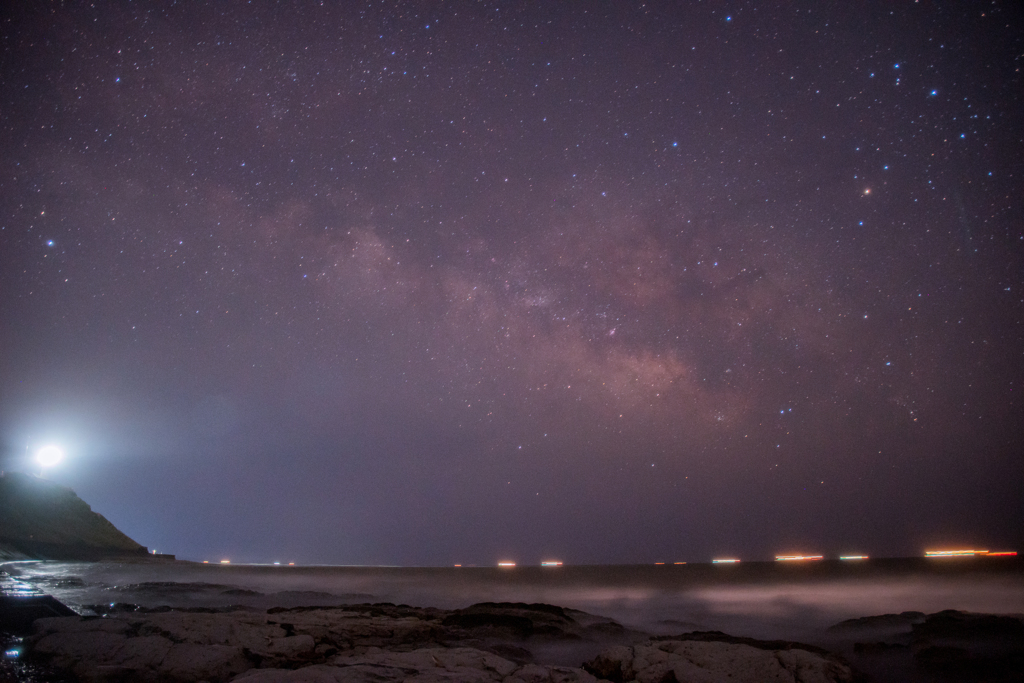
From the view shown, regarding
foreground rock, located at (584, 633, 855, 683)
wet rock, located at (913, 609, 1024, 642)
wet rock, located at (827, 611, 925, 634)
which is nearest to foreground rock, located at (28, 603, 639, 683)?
foreground rock, located at (584, 633, 855, 683)

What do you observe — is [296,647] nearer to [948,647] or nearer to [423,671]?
[423,671]

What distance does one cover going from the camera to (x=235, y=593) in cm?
1588

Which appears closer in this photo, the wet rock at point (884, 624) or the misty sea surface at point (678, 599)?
the wet rock at point (884, 624)

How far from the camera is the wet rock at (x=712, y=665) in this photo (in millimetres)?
5746

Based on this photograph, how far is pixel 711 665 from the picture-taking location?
607cm

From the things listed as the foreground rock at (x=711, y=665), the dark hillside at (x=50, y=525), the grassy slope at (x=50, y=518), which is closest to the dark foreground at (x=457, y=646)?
the foreground rock at (x=711, y=665)

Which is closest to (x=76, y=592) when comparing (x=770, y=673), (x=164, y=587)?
(x=164, y=587)

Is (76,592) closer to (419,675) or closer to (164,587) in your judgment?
(164,587)

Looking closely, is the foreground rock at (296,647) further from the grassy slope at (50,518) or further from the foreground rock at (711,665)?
the grassy slope at (50,518)

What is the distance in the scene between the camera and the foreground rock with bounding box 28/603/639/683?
5.46 m

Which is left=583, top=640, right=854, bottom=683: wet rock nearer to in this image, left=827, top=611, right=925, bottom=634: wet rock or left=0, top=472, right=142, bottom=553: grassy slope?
left=827, top=611, right=925, bottom=634: wet rock

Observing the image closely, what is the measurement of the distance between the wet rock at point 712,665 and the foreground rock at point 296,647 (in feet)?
2.70

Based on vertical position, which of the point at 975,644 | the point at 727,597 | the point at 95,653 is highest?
the point at 95,653

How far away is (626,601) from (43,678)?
23416mm
